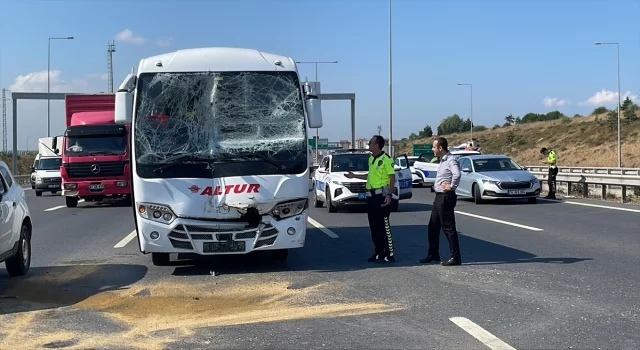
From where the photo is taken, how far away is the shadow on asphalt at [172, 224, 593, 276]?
1024 cm

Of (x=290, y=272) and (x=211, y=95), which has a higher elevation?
(x=211, y=95)

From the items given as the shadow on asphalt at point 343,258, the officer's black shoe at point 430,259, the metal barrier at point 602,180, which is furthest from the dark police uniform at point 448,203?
the metal barrier at point 602,180

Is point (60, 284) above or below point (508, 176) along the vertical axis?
below

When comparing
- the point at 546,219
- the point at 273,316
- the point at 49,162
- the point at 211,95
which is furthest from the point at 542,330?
Answer: the point at 49,162

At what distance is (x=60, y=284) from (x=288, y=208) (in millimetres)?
3122

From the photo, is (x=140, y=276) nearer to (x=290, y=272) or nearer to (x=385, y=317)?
(x=290, y=272)

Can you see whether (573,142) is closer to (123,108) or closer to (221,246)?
(221,246)

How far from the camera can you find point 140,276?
9.80 meters

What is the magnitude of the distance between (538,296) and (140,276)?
5.23 metres

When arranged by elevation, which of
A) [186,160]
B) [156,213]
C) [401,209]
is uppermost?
[186,160]

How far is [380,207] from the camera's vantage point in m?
10.7

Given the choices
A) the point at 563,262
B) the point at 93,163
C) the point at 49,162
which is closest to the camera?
the point at 563,262

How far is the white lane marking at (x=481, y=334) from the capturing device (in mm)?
5902

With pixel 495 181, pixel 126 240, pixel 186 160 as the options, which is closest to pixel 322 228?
pixel 126 240
